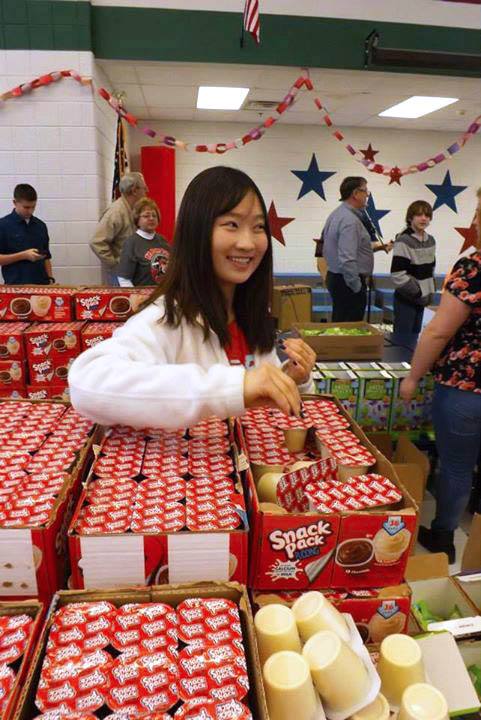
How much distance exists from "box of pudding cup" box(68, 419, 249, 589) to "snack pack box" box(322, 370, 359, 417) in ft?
6.03

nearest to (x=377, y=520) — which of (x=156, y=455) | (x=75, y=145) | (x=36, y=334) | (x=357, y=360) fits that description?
(x=156, y=455)

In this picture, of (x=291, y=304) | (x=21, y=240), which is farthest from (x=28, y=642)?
(x=291, y=304)

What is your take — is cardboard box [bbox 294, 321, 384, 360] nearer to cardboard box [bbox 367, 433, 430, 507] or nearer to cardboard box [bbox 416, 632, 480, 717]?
cardboard box [bbox 367, 433, 430, 507]

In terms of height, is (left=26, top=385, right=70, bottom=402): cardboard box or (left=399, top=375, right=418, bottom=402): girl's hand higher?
(left=399, top=375, right=418, bottom=402): girl's hand

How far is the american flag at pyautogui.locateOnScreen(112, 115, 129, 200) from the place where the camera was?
584 cm

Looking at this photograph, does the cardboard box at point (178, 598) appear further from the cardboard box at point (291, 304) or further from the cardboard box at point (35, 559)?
the cardboard box at point (291, 304)

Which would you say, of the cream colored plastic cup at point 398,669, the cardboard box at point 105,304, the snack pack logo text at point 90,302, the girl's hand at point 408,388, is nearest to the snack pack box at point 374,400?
the girl's hand at point 408,388

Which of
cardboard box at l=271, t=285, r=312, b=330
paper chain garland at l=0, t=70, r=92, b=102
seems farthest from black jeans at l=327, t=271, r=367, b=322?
paper chain garland at l=0, t=70, r=92, b=102

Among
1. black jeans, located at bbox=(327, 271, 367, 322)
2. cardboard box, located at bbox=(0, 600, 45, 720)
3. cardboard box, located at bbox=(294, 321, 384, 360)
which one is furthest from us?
black jeans, located at bbox=(327, 271, 367, 322)

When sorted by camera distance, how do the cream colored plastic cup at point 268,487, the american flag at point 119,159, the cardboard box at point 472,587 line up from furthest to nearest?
1. the american flag at point 119,159
2. the cardboard box at point 472,587
3. the cream colored plastic cup at point 268,487

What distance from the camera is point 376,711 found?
87 cm

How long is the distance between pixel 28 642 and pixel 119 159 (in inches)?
244

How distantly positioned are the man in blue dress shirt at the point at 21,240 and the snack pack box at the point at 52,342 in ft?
4.32

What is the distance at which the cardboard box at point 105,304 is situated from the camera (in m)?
3.28
